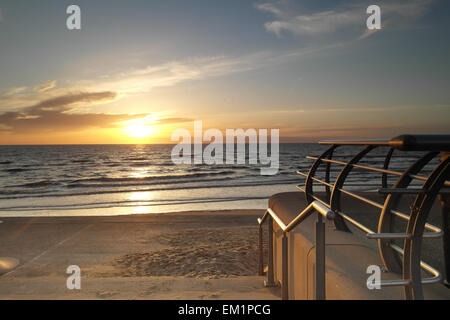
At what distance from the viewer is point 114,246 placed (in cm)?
678

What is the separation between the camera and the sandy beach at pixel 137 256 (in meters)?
3.93

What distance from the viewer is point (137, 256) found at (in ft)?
20.0

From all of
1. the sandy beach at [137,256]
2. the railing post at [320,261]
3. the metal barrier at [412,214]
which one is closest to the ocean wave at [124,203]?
the sandy beach at [137,256]

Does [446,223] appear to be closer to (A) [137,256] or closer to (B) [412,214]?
(B) [412,214]

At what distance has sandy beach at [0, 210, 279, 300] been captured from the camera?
3.93 meters

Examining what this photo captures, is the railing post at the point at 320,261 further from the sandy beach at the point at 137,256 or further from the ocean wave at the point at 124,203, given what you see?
the ocean wave at the point at 124,203

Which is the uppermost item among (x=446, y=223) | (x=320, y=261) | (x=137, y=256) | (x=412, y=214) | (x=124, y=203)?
(x=412, y=214)

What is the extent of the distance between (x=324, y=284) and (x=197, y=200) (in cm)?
1307

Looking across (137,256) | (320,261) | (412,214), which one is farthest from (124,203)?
(412,214)

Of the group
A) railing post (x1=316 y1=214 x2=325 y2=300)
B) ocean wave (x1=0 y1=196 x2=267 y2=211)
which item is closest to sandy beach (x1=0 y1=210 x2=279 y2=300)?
railing post (x1=316 y1=214 x2=325 y2=300)

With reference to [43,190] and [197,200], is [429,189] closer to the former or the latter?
[197,200]
